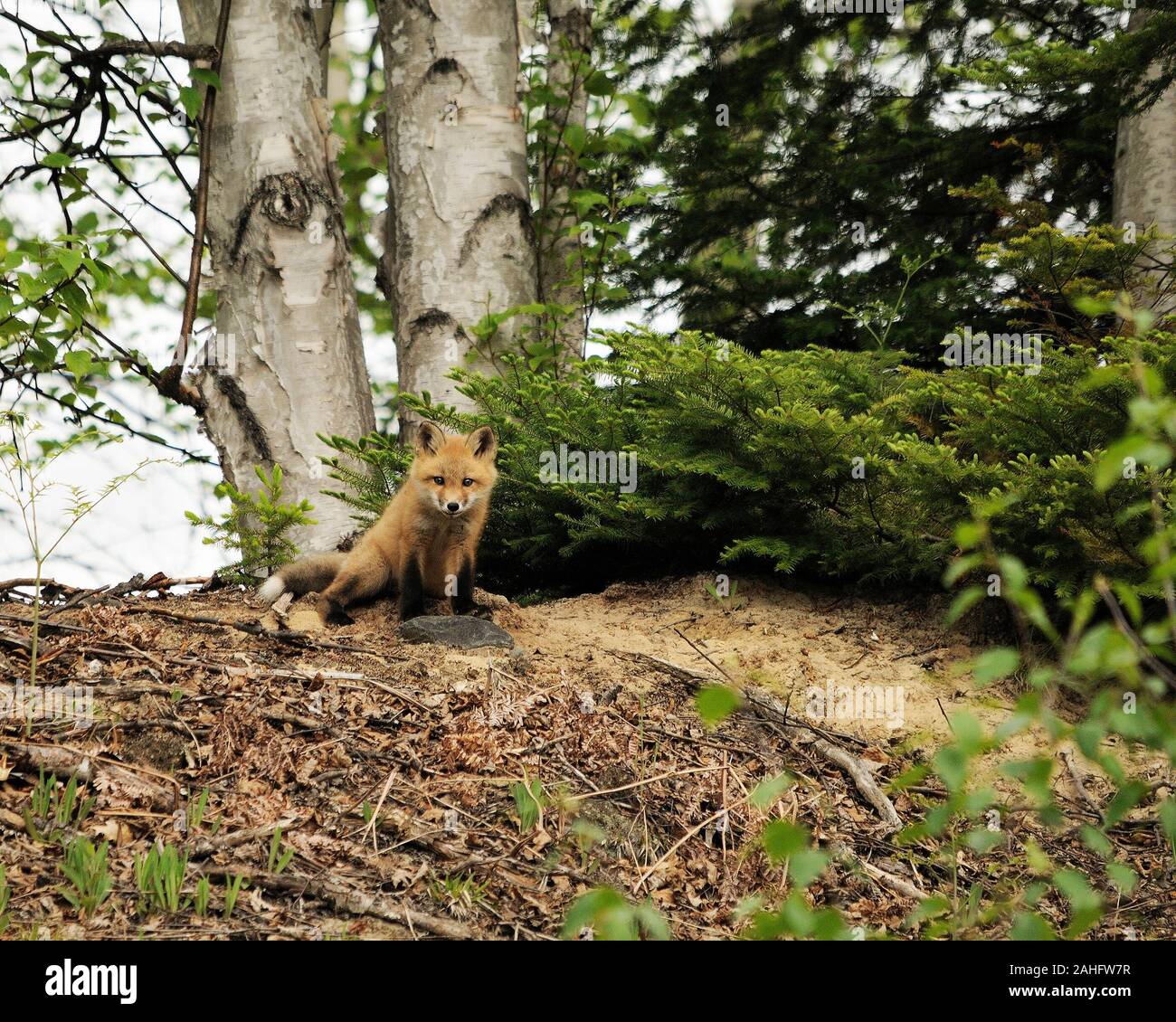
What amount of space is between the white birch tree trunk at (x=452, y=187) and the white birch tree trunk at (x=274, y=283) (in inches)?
20.5

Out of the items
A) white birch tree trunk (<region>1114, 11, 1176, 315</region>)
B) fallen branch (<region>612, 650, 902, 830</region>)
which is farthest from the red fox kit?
white birch tree trunk (<region>1114, 11, 1176, 315</region>)

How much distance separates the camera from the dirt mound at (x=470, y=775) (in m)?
2.95

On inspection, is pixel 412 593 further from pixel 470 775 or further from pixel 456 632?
pixel 470 775

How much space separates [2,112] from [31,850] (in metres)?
5.49

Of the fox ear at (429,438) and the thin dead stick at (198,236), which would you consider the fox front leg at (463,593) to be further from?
the thin dead stick at (198,236)

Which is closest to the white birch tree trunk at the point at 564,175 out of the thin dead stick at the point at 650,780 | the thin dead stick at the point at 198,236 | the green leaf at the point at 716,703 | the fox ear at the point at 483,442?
the fox ear at the point at 483,442

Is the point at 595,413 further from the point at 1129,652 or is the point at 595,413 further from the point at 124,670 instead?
the point at 1129,652

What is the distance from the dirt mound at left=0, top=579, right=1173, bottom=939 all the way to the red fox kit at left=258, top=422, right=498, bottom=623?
0.50m

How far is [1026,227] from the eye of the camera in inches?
236

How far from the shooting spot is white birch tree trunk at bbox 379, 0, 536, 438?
7.16 m

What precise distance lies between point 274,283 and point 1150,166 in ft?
20.0

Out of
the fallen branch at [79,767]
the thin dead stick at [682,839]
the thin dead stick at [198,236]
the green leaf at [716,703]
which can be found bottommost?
the thin dead stick at [682,839]

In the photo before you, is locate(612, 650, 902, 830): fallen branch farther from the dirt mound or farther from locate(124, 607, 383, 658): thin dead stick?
locate(124, 607, 383, 658): thin dead stick
